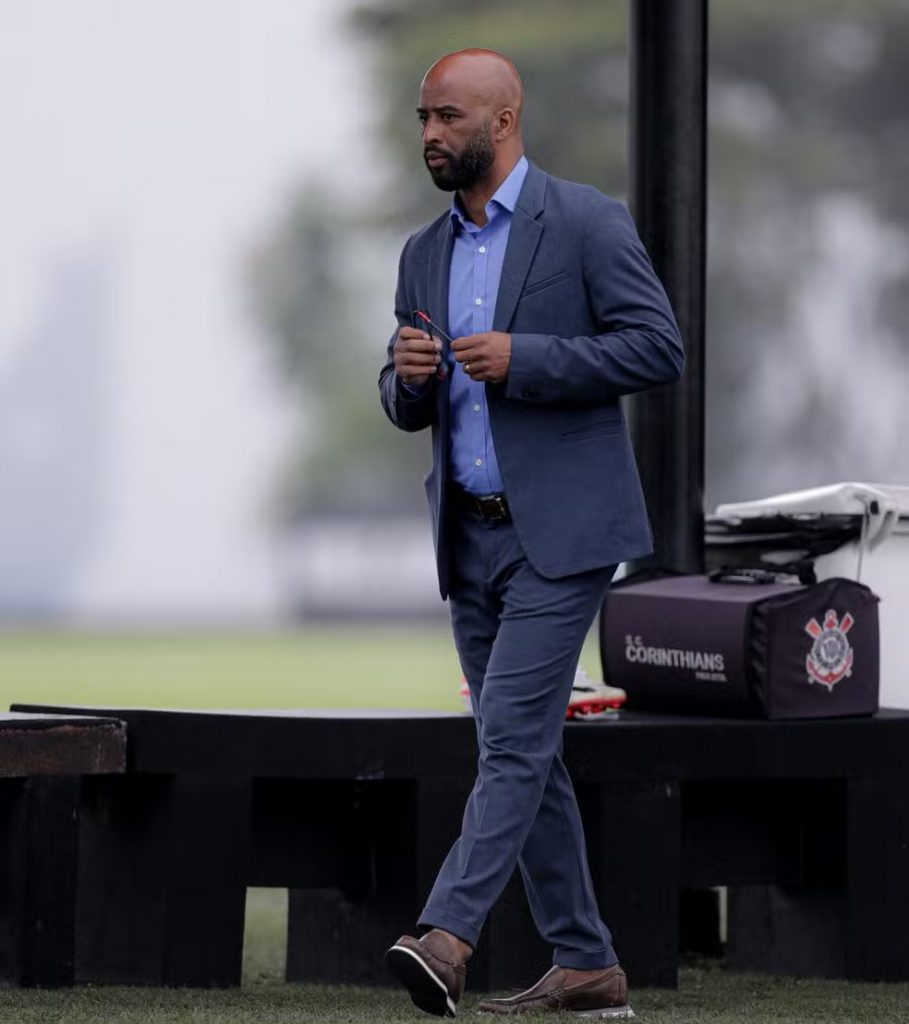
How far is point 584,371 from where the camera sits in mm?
2777

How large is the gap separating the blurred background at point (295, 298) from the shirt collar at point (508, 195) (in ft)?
46.0

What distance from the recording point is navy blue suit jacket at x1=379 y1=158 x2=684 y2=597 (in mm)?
2793

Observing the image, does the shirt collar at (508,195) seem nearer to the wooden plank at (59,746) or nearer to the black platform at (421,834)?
the black platform at (421,834)

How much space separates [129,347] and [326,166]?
5387 millimetres

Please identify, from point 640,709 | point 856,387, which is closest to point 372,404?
point 856,387

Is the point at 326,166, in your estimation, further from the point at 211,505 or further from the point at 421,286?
the point at 421,286

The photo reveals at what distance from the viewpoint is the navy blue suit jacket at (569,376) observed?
9.16 ft

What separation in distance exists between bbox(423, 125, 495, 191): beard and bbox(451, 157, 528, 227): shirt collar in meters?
0.04

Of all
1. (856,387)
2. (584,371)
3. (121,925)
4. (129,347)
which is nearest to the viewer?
(584,371)

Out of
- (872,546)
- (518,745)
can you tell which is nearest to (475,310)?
(518,745)

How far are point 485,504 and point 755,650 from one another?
2.44 ft

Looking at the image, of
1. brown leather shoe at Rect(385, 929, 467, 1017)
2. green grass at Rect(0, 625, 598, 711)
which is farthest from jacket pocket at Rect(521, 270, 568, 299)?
green grass at Rect(0, 625, 598, 711)

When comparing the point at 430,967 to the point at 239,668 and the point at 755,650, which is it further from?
the point at 239,668

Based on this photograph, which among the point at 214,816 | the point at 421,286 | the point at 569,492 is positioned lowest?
the point at 214,816
